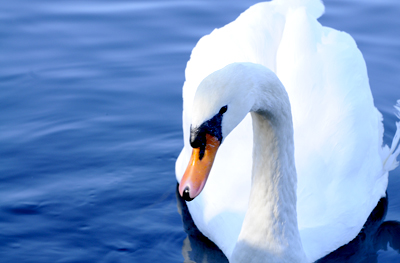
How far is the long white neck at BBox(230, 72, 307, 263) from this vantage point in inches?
167

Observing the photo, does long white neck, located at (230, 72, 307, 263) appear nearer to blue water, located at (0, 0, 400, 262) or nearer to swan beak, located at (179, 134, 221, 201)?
swan beak, located at (179, 134, 221, 201)

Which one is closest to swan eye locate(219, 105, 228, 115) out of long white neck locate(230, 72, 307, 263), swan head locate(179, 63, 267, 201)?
swan head locate(179, 63, 267, 201)

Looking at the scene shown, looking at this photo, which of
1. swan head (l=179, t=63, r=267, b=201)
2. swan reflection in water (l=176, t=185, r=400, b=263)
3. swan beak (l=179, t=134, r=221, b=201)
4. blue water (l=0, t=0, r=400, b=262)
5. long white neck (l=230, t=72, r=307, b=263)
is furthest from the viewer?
blue water (l=0, t=0, r=400, b=262)

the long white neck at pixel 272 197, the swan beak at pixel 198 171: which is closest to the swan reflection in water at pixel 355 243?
the long white neck at pixel 272 197

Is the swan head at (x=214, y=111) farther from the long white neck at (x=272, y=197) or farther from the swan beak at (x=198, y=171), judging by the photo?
the long white neck at (x=272, y=197)

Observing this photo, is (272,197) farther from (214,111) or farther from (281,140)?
(214,111)

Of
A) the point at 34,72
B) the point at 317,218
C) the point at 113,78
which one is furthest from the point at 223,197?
the point at 34,72

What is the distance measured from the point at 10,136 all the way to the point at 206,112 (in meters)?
4.32

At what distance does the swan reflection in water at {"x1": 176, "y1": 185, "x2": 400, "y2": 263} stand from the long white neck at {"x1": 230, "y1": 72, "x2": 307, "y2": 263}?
714 millimetres

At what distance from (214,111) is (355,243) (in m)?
2.59

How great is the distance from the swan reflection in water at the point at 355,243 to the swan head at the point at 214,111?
1766 millimetres

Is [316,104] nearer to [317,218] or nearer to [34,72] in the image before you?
[317,218]

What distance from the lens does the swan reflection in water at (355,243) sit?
531 cm

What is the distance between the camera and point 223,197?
538cm
